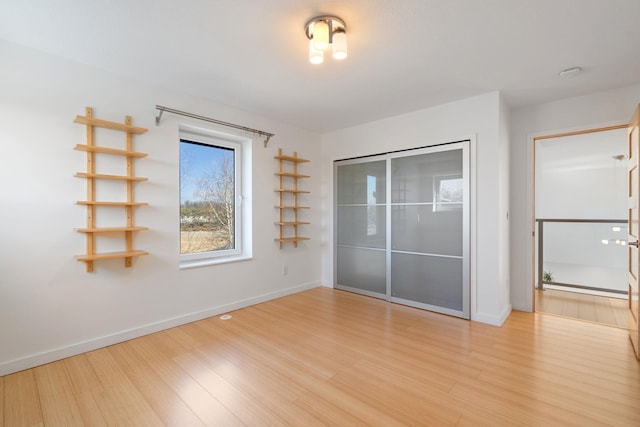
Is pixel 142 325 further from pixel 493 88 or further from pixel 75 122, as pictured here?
pixel 493 88

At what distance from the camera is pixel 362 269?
13.5 feet

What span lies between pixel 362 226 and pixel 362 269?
0.63 m

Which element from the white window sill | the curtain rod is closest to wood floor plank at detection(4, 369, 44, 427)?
the white window sill

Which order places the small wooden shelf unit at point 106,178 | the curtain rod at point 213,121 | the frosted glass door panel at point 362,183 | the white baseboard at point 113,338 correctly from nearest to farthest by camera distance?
1. the white baseboard at point 113,338
2. the small wooden shelf unit at point 106,178
3. the curtain rod at point 213,121
4. the frosted glass door panel at point 362,183

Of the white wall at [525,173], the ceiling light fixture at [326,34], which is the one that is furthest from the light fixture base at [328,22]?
the white wall at [525,173]

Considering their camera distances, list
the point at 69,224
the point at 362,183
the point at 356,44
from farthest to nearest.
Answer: the point at 362,183, the point at 69,224, the point at 356,44

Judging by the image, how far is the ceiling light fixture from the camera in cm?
180

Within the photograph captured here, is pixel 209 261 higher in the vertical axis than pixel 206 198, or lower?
lower

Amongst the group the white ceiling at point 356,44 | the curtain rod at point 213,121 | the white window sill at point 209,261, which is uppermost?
the white ceiling at point 356,44

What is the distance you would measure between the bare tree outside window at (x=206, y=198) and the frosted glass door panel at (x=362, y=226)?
5.38ft

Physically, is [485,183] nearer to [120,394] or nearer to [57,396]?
[120,394]

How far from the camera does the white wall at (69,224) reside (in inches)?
82.5

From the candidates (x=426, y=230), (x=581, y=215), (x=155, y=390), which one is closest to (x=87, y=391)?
(x=155, y=390)

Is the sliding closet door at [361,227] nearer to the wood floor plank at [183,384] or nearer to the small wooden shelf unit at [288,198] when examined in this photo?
the small wooden shelf unit at [288,198]
